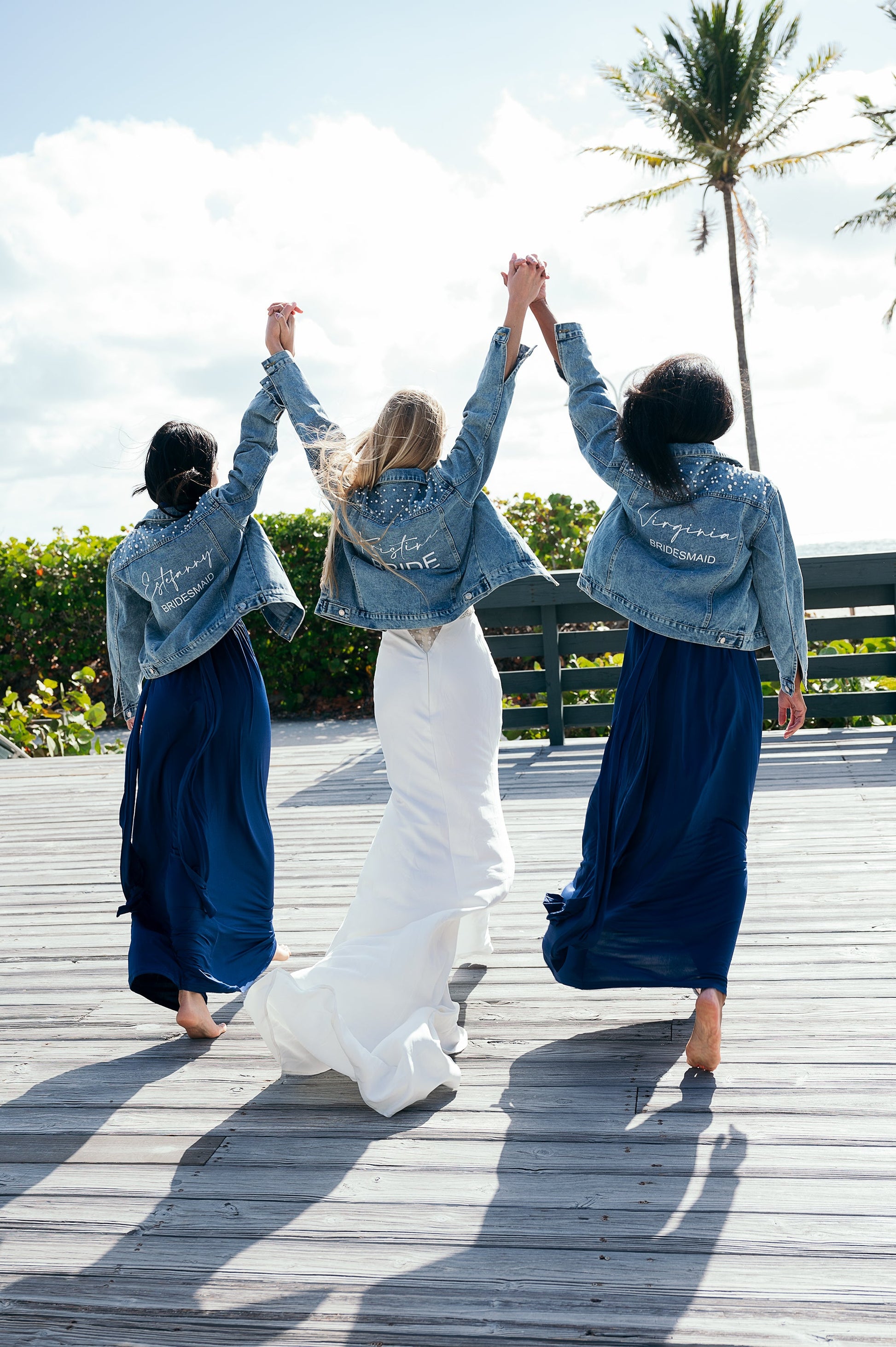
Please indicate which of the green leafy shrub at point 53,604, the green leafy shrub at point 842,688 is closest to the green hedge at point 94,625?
the green leafy shrub at point 53,604

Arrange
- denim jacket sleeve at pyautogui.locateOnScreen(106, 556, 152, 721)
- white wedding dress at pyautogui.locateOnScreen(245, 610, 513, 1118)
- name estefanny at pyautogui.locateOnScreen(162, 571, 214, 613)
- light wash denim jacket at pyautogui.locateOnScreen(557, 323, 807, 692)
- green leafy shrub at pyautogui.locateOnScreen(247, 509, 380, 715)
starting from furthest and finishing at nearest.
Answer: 1. green leafy shrub at pyautogui.locateOnScreen(247, 509, 380, 715)
2. denim jacket sleeve at pyautogui.locateOnScreen(106, 556, 152, 721)
3. name estefanny at pyautogui.locateOnScreen(162, 571, 214, 613)
4. light wash denim jacket at pyautogui.locateOnScreen(557, 323, 807, 692)
5. white wedding dress at pyautogui.locateOnScreen(245, 610, 513, 1118)

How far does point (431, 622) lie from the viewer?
2.84 metres

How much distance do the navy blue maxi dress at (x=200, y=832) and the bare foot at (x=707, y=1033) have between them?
1.24 m

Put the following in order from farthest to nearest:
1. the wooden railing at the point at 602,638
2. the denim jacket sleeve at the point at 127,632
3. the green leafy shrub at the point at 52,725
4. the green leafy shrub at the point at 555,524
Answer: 1. the green leafy shrub at the point at 555,524
2. the green leafy shrub at the point at 52,725
3. the wooden railing at the point at 602,638
4. the denim jacket sleeve at the point at 127,632

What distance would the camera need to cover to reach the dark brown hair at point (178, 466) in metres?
3.02

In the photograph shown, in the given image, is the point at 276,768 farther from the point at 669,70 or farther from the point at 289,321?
the point at 669,70

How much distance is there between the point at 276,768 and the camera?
7.18 meters

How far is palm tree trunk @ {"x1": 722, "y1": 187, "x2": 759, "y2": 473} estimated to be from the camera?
66.3ft

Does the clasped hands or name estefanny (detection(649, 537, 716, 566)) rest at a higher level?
the clasped hands

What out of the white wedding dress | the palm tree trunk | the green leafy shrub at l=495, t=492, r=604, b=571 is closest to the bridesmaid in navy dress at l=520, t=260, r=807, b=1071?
the white wedding dress

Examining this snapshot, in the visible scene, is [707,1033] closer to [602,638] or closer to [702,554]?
[702,554]

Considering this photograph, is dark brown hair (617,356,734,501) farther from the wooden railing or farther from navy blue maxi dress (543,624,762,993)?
the wooden railing

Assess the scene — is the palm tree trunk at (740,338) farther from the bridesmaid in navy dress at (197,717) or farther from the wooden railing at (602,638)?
the bridesmaid in navy dress at (197,717)

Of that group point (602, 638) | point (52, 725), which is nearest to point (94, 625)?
point (52, 725)
